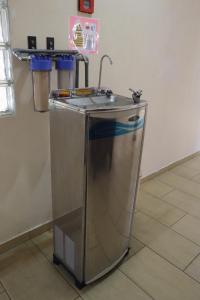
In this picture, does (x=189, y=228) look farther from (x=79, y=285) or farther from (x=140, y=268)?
(x=79, y=285)

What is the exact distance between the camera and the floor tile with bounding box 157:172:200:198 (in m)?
2.61

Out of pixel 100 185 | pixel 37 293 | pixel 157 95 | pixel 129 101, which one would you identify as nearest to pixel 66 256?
pixel 37 293

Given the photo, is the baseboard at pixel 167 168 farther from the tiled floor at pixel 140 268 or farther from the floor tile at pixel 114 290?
the floor tile at pixel 114 290

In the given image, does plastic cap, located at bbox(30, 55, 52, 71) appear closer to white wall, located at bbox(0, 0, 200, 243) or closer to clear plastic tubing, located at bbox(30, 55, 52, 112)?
clear plastic tubing, located at bbox(30, 55, 52, 112)

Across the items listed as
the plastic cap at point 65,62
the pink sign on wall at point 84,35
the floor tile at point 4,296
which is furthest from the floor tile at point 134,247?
the pink sign on wall at point 84,35

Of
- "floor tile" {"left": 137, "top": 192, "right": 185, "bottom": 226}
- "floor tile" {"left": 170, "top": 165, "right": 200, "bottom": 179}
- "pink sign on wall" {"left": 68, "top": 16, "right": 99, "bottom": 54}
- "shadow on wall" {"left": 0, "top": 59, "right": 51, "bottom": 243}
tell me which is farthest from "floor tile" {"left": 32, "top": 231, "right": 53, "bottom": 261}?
"floor tile" {"left": 170, "top": 165, "right": 200, "bottom": 179}

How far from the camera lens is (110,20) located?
1741 millimetres

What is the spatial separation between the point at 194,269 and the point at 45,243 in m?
1.05

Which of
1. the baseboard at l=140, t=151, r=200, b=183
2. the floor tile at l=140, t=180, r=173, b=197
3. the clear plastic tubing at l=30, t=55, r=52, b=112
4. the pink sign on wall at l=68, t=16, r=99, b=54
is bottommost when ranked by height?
the floor tile at l=140, t=180, r=173, b=197

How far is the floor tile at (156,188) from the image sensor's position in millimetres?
2543

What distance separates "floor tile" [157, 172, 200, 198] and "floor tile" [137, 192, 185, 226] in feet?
1.30

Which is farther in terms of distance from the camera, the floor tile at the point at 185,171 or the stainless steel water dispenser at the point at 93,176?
the floor tile at the point at 185,171

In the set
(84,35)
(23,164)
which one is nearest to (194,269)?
(23,164)

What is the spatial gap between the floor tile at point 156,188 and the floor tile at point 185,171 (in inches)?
15.7
